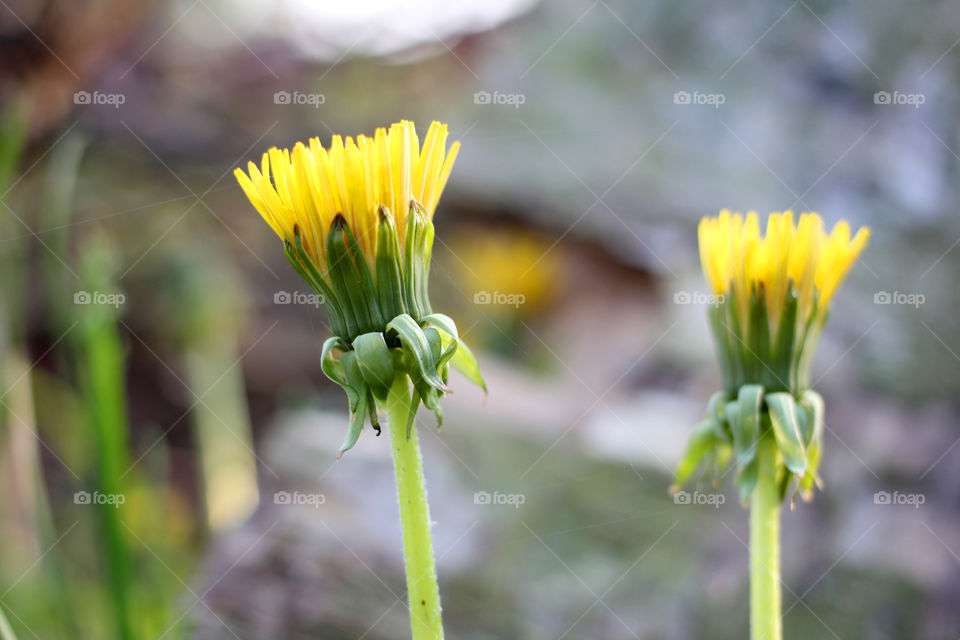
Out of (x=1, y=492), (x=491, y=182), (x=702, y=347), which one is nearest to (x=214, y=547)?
(x=1, y=492)

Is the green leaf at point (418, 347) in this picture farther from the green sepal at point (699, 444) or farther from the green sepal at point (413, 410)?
the green sepal at point (699, 444)

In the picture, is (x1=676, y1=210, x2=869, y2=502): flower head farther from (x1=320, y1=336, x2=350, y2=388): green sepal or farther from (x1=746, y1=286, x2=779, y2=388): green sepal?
(x1=320, y1=336, x2=350, y2=388): green sepal

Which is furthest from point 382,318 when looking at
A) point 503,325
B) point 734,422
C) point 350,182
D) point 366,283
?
point 503,325

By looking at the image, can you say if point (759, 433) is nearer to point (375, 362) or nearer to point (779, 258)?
point (779, 258)

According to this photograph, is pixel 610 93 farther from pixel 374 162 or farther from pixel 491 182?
pixel 374 162

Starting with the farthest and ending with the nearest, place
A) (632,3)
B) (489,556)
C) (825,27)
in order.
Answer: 1. (632,3)
2. (825,27)
3. (489,556)

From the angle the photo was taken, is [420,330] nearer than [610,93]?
Yes

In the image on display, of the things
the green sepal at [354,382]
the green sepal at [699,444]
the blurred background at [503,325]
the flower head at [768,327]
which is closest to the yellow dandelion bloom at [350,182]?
the green sepal at [354,382]

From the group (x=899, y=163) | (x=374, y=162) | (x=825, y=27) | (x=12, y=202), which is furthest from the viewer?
(x=12, y=202)

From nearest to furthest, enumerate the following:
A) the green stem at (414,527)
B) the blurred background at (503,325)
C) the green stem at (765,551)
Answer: the green stem at (414,527)
the green stem at (765,551)
the blurred background at (503,325)
